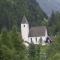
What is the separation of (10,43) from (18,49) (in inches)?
2.6

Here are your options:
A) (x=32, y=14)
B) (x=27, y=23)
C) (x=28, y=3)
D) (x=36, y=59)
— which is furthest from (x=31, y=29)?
(x=36, y=59)

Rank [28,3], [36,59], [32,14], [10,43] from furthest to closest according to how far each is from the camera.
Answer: [28,3] → [32,14] → [36,59] → [10,43]

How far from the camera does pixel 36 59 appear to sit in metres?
2.26

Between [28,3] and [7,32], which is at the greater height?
[28,3]

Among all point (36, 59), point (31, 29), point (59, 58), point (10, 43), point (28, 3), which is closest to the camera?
point (59, 58)

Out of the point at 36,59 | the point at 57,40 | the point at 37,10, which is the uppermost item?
the point at 37,10

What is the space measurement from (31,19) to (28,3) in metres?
11.3

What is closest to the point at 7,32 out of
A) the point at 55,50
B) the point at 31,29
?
the point at 55,50

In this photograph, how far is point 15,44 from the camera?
6.41 feet

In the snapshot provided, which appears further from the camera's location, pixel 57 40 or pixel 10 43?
pixel 10 43

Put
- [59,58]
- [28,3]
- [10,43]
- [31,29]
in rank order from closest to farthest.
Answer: [59,58] < [10,43] < [31,29] < [28,3]

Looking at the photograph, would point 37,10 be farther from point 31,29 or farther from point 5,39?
point 5,39

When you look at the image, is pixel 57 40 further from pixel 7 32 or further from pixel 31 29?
pixel 31 29

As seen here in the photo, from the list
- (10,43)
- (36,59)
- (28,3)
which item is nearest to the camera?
(10,43)
